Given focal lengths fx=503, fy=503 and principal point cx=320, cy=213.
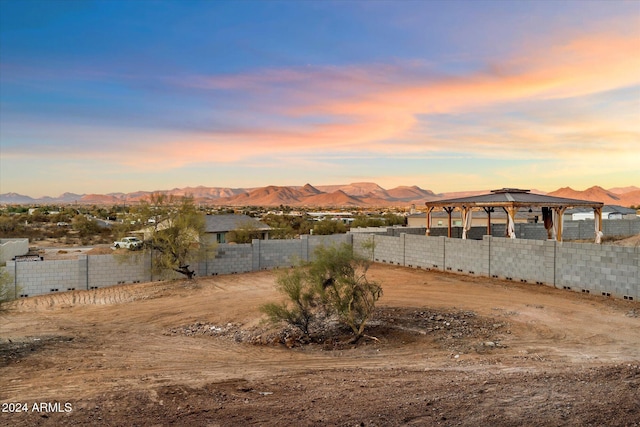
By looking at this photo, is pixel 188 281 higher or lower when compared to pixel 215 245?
lower

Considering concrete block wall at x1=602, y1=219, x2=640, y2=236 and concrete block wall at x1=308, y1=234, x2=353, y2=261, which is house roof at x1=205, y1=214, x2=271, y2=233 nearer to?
concrete block wall at x1=308, y1=234, x2=353, y2=261

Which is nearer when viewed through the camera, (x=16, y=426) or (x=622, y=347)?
(x=16, y=426)

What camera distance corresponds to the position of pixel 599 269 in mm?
20312

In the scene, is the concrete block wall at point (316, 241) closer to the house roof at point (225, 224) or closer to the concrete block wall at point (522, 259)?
the concrete block wall at point (522, 259)

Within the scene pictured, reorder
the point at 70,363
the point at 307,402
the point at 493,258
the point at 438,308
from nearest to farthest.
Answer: the point at 307,402 < the point at 70,363 < the point at 438,308 < the point at 493,258

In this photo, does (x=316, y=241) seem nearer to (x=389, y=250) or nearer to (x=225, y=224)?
(x=389, y=250)

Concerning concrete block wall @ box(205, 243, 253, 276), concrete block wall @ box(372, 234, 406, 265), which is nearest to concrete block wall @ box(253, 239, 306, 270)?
concrete block wall @ box(205, 243, 253, 276)

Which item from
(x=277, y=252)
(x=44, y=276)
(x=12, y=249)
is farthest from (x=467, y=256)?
(x=12, y=249)

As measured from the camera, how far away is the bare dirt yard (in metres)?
8.19

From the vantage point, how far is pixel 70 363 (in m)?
12.6

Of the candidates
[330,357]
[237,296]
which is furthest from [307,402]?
[237,296]

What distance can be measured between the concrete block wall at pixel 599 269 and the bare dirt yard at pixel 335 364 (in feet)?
2.96

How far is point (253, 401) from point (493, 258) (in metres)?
19.2

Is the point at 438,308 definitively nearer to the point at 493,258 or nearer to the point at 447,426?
the point at 493,258
